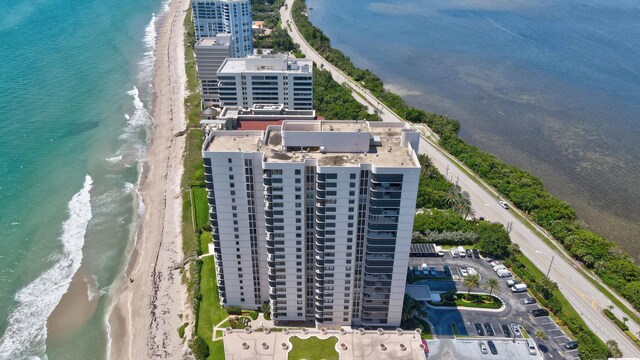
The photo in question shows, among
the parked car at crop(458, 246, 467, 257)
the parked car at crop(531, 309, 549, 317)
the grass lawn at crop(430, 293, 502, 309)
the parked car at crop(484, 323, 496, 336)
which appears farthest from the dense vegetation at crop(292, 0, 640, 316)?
the parked car at crop(484, 323, 496, 336)

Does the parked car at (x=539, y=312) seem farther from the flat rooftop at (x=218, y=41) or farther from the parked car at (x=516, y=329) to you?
the flat rooftop at (x=218, y=41)

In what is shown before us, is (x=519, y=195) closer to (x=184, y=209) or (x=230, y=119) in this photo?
(x=230, y=119)

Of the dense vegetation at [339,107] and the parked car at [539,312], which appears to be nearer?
the parked car at [539,312]

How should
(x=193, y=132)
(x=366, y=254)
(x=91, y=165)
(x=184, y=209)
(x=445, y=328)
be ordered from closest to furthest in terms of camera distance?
1. (x=366, y=254)
2. (x=445, y=328)
3. (x=184, y=209)
4. (x=91, y=165)
5. (x=193, y=132)

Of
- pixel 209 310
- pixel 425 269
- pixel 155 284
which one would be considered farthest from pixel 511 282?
pixel 155 284

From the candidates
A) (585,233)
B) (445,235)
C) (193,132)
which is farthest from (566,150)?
(193,132)

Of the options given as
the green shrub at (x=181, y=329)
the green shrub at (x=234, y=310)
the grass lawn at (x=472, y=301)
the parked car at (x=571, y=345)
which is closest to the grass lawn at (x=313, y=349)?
the green shrub at (x=234, y=310)
